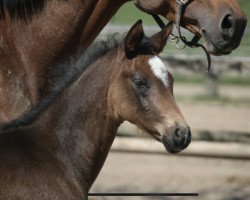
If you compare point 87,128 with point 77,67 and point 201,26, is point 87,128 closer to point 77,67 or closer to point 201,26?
point 77,67

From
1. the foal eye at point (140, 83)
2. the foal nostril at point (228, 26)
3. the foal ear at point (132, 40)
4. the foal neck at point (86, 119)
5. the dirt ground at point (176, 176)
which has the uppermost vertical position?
the foal ear at point (132, 40)

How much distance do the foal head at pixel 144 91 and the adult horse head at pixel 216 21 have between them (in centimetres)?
43

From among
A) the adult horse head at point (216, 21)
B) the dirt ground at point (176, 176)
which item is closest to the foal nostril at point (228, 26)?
the adult horse head at point (216, 21)

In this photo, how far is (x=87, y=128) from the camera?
507cm

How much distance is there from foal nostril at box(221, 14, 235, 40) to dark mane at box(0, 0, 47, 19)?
122 cm

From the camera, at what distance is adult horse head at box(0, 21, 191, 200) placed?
4.81 metres

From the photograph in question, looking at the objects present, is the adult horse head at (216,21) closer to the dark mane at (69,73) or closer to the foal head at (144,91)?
the foal head at (144,91)

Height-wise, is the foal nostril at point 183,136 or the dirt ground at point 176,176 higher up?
the foal nostril at point 183,136

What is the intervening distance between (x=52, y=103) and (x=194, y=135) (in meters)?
3.48

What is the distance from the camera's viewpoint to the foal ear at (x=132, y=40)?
4.97 meters

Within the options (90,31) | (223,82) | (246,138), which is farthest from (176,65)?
(90,31)

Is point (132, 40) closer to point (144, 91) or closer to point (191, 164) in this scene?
point (144, 91)

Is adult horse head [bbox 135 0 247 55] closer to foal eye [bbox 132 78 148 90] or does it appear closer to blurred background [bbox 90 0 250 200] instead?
foal eye [bbox 132 78 148 90]

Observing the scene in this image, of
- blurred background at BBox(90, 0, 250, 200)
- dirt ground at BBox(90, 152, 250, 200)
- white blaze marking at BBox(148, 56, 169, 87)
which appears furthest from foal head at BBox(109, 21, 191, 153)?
dirt ground at BBox(90, 152, 250, 200)
